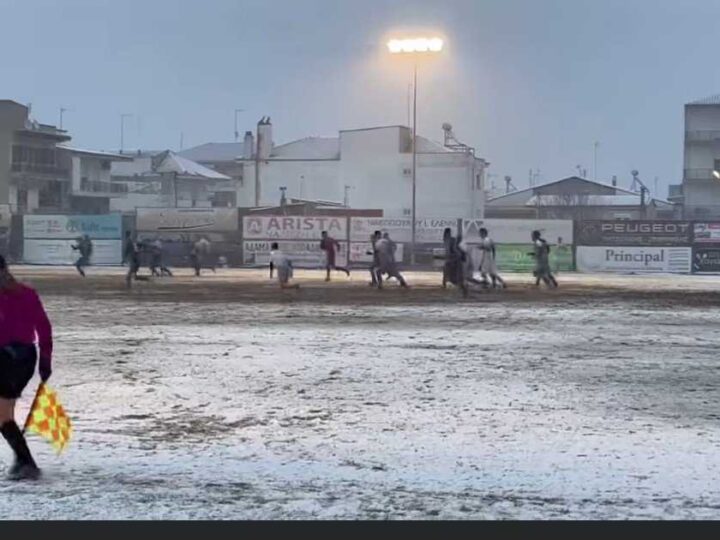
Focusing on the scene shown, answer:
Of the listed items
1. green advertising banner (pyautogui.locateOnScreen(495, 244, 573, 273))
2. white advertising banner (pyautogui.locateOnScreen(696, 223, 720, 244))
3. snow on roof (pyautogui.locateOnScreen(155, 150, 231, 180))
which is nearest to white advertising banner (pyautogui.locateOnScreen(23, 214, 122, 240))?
green advertising banner (pyautogui.locateOnScreen(495, 244, 573, 273))

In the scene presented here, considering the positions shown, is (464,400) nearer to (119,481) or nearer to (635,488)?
(635,488)

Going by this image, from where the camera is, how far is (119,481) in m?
6.68

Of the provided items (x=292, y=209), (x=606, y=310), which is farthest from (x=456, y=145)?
(x=606, y=310)

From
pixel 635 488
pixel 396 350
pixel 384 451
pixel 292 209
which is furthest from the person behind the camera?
pixel 292 209

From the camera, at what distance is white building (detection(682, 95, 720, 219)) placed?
76.7 m

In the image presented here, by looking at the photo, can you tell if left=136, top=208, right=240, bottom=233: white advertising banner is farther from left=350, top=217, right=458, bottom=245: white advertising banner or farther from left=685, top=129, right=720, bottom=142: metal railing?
left=685, top=129, right=720, bottom=142: metal railing

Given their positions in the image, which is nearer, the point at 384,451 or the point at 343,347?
the point at 384,451

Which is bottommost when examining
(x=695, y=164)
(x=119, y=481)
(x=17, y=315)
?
(x=119, y=481)

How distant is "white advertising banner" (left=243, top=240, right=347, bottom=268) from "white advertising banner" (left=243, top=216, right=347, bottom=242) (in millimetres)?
217

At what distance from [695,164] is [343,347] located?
68.8 metres

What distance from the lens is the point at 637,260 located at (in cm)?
4125

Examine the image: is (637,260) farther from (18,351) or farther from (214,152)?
(214,152)

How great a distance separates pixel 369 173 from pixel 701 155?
24622mm

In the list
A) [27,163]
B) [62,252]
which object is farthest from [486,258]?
[27,163]
